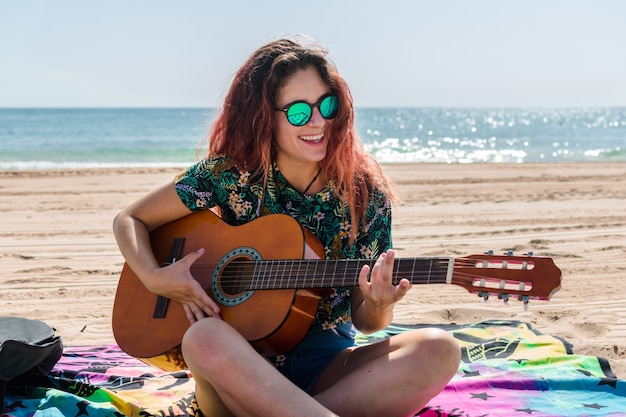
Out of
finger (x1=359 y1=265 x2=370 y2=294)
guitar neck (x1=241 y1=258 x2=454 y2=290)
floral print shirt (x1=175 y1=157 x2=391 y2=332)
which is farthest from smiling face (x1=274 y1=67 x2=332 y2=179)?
finger (x1=359 y1=265 x2=370 y2=294)

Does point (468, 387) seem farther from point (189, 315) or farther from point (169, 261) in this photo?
point (169, 261)

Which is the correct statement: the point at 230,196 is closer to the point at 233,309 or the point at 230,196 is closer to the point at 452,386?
the point at 233,309

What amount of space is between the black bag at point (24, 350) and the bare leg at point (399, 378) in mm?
1337

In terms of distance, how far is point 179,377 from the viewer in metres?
3.67

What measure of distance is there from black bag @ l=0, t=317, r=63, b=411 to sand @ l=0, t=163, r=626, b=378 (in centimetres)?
98

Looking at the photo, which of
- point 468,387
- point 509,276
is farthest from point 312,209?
point 468,387

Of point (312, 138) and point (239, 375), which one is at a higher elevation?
point (312, 138)

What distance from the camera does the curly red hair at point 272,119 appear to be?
10.1 feet

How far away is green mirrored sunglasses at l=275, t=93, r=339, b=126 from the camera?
3.02 meters

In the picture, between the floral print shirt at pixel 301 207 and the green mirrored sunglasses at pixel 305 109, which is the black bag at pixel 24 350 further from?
the green mirrored sunglasses at pixel 305 109

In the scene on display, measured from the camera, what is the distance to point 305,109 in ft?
9.89

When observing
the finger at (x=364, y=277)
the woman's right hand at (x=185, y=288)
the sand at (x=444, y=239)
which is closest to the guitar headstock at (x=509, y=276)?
the finger at (x=364, y=277)

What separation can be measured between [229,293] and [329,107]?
35.2 inches

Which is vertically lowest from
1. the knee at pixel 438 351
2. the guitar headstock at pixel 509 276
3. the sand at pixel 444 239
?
the sand at pixel 444 239
